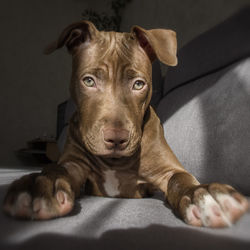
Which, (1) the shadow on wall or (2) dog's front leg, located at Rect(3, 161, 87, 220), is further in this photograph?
(1) the shadow on wall

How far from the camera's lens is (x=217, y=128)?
1625 millimetres

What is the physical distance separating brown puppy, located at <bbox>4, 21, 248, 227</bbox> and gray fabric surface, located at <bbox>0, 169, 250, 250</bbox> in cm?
18

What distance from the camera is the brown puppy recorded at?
118 centimetres

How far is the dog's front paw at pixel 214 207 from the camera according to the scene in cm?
83

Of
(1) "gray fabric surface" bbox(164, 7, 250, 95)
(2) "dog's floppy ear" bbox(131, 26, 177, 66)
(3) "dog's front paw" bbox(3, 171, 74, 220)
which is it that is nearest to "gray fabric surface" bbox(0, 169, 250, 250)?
(3) "dog's front paw" bbox(3, 171, 74, 220)

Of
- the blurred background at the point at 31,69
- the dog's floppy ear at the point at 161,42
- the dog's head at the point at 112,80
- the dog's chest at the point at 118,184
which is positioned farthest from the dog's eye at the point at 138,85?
the blurred background at the point at 31,69

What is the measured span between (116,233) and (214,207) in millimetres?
338

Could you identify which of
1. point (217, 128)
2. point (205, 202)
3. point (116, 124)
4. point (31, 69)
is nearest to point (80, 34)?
point (116, 124)

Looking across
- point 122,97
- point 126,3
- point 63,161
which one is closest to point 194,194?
point 122,97

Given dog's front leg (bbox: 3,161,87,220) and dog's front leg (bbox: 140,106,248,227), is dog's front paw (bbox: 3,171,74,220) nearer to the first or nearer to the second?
dog's front leg (bbox: 3,161,87,220)

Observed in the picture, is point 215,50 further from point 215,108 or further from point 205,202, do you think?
point 205,202

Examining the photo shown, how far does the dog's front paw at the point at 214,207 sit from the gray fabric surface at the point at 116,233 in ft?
0.10

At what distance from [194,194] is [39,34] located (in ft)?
21.4

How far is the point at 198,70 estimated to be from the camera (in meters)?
2.20
